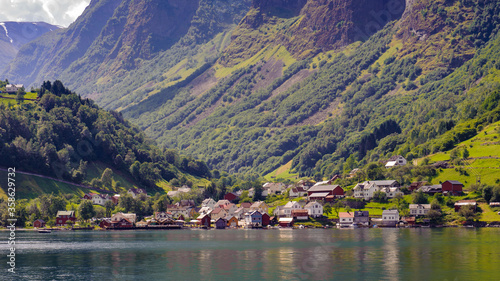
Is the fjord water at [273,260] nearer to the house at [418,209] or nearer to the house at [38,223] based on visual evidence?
the house at [418,209]

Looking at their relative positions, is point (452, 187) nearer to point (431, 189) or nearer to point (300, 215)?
point (431, 189)

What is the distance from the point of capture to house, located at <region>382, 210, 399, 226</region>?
18318 cm

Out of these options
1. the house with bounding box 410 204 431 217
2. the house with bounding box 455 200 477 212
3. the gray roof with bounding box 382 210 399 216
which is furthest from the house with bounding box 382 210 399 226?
the house with bounding box 455 200 477 212

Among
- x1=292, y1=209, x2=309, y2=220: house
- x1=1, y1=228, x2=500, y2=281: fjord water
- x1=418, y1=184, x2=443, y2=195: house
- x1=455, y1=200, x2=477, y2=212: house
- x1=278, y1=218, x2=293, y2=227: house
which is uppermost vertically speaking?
x1=418, y1=184, x2=443, y2=195: house

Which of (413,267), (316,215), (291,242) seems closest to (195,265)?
(413,267)

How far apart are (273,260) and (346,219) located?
3703 inches

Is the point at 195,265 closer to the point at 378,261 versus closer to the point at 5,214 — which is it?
the point at 378,261

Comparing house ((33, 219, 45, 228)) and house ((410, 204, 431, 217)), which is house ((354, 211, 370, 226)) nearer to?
house ((410, 204, 431, 217))

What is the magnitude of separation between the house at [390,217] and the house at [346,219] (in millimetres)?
9490

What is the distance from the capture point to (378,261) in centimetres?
9281

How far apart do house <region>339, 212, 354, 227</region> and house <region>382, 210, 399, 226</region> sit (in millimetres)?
9490

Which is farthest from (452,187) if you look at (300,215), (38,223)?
(38,223)

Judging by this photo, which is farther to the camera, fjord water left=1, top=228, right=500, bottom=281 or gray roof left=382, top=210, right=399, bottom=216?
gray roof left=382, top=210, right=399, bottom=216

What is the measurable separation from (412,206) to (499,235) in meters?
56.5
